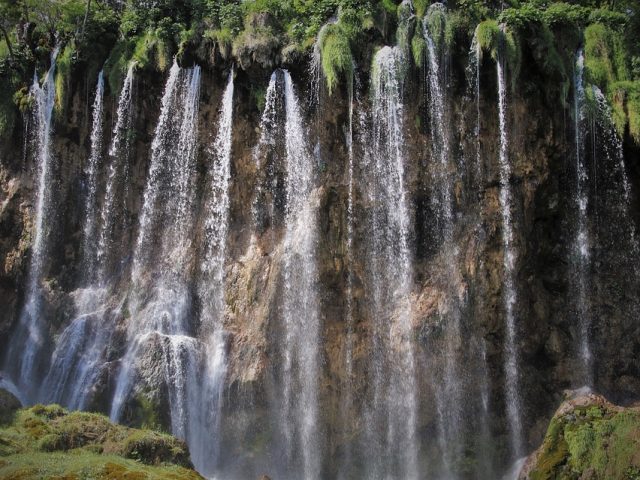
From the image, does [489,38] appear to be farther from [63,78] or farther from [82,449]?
[82,449]

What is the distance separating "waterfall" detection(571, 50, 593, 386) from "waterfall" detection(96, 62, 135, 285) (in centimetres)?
1324

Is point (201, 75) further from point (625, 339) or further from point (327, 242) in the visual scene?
point (625, 339)

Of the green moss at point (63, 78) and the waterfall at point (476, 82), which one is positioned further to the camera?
the green moss at point (63, 78)

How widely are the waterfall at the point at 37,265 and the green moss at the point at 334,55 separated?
8828 millimetres

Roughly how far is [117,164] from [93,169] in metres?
0.79

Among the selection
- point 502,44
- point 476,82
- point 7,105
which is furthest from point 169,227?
point 502,44

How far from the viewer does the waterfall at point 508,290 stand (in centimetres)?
1775

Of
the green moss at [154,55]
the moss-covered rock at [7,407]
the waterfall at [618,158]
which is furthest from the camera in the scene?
the green moss at [154,55]

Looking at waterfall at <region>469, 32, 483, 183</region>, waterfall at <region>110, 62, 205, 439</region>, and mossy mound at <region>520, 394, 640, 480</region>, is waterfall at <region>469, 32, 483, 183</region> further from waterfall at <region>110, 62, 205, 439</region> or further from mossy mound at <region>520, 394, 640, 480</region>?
waterfall at <region>110, 62, 205, 439</region>

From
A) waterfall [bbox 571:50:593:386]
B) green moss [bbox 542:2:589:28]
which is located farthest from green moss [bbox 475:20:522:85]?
waterfall [bbox 571:50:593:386]

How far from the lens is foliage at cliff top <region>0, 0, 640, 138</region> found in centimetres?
1888

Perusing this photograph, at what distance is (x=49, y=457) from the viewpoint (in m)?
11.8

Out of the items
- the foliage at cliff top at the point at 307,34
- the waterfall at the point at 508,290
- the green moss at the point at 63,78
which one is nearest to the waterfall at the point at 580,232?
the foliage at cliff top at the point at 307,34

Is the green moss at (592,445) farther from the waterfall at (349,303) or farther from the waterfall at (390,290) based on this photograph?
the waterfall at (349,303)
